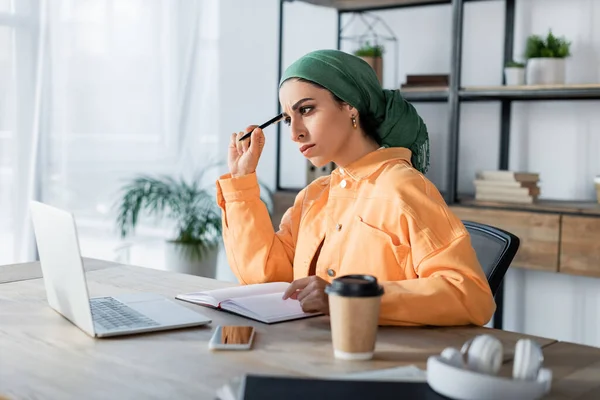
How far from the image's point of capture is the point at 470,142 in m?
3.88

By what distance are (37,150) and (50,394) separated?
109 inches

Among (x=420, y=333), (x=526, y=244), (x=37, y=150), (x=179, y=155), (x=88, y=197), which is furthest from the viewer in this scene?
(x=179, y=155)

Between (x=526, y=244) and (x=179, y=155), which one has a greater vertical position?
(x=179, y=155)

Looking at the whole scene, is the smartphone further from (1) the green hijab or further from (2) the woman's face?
(1) the green hijab

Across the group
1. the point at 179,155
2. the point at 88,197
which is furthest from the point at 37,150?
the point at 179,155

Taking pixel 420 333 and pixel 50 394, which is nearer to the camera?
pixel 50 394

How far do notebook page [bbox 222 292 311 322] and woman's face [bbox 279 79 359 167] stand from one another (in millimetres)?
305

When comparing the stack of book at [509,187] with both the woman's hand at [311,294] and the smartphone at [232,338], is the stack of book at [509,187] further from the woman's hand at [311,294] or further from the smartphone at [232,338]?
the smartphone at [232,338]

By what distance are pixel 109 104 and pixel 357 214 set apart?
2613mm

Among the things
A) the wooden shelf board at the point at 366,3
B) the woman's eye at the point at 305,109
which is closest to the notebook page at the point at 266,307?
the woman's eye at the point at 305,109

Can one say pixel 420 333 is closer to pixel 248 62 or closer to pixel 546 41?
pixel 546 41

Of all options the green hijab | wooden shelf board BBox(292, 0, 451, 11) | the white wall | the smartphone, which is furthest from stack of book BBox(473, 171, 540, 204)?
the smartphone

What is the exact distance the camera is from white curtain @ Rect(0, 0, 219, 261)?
371 cm

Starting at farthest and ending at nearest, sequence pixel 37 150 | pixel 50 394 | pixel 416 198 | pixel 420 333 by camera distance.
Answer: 1. pixel 37 150
2. pixel 416 198
3. pixel 420 333
4. pixel 50 394
